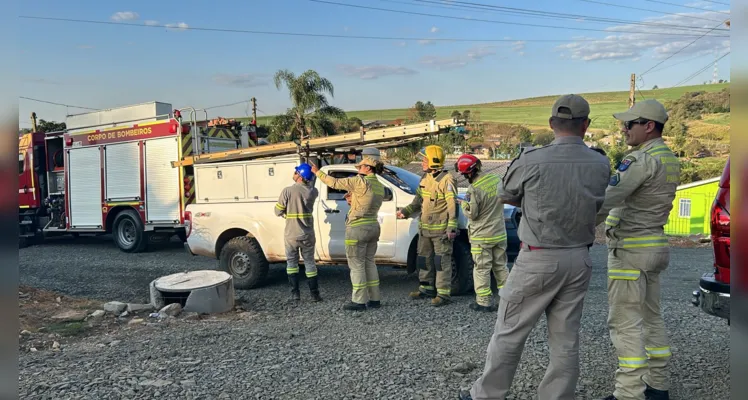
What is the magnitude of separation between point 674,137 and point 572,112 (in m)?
43.5

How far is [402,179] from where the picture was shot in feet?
25.0

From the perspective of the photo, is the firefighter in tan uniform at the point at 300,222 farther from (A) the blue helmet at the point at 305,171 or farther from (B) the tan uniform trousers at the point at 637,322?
(B) the tan uniform trousers at the point at 637,322

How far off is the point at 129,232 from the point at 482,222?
379 inches

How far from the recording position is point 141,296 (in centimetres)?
763

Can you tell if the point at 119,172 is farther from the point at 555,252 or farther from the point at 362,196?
the point at 555,252

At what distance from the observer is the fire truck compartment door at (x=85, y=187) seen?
504 inches

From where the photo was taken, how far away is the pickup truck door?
7.23 meters

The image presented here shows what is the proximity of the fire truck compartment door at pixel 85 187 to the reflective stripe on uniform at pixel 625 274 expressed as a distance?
40.9ft

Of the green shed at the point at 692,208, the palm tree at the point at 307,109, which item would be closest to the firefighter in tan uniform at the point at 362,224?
the green shed at the point at 692,208

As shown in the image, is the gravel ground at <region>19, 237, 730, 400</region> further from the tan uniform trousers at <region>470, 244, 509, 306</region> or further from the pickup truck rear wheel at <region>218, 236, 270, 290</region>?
the pickup truck rear wheel at <region>218, 236, 270, 290</region>

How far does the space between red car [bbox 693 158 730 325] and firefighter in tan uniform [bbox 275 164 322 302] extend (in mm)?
4491

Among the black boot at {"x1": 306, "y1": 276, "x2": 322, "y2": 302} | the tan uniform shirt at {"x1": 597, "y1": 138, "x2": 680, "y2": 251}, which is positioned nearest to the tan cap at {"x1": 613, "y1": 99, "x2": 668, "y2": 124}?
the tan uniform shirt at {"x1": 597, "y1": 138, "x2": 680, "y2": 251}

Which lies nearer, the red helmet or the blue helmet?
the red helmet

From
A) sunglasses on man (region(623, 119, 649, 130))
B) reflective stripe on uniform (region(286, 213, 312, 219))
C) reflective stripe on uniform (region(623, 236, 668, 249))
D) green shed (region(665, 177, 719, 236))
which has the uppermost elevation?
sunglasses on man (region(623, 119, 649, 130))
